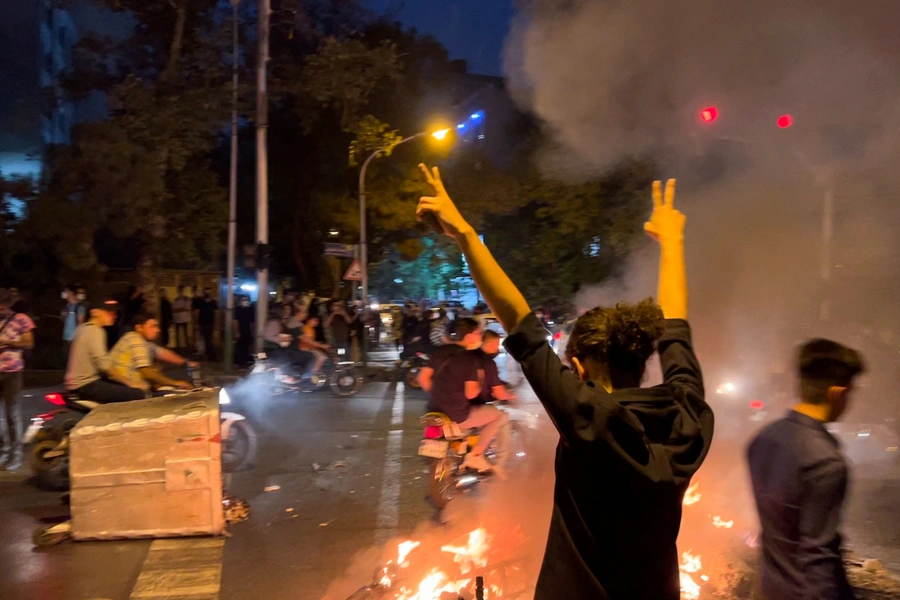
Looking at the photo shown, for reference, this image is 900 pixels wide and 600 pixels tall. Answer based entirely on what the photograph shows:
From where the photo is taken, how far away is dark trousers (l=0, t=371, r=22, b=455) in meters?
7.01

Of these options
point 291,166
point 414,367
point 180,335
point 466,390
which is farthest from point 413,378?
point 291,166

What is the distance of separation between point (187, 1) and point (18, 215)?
571 cm

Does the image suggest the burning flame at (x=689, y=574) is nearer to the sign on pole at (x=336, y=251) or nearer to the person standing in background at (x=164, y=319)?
the sign on pole at (x=336, y=251)

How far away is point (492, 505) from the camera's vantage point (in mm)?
5762

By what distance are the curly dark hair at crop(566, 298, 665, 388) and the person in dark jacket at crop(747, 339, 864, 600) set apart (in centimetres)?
77

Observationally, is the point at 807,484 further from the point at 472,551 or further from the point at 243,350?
the point at 243,350

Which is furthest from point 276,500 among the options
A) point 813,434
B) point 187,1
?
point 187,1

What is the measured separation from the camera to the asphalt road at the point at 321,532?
4.50m

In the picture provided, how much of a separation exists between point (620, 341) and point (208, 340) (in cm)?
1544

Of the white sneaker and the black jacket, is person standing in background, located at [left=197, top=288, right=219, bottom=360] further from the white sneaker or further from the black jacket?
the black jacket

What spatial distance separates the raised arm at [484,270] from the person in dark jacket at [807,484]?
108 cm

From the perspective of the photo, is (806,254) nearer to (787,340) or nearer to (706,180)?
(787,340)

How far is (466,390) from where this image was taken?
574cm

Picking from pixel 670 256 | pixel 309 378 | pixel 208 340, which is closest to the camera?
pixel 670 256
